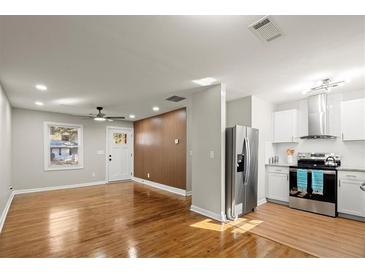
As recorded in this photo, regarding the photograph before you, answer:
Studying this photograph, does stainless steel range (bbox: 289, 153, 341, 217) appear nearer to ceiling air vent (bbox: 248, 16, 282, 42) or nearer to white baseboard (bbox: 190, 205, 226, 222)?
white baseboard (bbox: 190, 205, 226, 222)

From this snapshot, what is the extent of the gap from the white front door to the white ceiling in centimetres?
362

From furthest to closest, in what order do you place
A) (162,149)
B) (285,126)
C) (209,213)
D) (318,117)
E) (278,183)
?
(162,149), (285,126), (278,183), (318,117), (209,213)

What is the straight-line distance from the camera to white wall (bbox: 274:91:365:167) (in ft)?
12.9

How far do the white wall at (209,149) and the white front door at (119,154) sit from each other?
4.47 metres

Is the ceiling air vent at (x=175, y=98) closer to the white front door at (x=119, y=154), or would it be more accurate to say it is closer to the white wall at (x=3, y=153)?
the white wall at (x=3, y=153)

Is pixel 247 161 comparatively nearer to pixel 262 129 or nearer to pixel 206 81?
pixel 262 129

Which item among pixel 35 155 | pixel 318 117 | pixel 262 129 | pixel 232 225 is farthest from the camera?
pixel 35 155

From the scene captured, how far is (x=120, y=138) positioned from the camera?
7656 millimetres

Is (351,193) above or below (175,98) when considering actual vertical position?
below

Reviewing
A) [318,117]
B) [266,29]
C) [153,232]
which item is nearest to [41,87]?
[153,232]

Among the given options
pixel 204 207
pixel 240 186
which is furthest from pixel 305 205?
pixel 204 207

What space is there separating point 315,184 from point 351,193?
1.83ft
